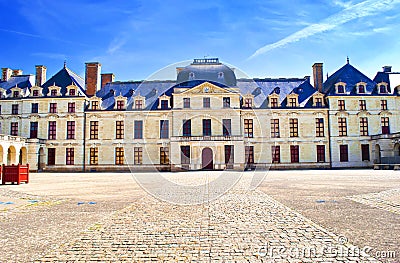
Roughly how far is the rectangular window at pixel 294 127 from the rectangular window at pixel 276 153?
228 centimetres

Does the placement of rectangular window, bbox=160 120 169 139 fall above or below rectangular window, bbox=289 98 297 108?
below

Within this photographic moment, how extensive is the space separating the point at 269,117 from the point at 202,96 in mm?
8298

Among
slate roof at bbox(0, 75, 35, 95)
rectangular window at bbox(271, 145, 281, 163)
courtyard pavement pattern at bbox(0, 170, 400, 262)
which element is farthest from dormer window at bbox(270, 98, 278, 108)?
courtyard pavement pattern at bbox(0, 170, 400, 262)

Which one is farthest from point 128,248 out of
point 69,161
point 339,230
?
point 69,161

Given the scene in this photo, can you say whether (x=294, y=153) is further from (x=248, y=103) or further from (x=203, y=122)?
(x=203, y=122)

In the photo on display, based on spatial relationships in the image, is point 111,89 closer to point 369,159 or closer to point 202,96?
point 202,96

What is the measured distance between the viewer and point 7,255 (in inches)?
196

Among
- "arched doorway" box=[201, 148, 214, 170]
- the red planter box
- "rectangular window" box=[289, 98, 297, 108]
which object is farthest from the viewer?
"rectangular window" box=[289, 98, 297, 108]

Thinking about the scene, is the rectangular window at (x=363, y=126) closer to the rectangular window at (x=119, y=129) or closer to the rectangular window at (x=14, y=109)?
the rectangular window at (x=119, y=129)

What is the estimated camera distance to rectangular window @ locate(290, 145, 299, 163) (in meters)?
39.0

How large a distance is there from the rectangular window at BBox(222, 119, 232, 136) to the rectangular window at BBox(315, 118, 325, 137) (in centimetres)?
1006

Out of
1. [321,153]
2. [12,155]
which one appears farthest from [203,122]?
[12,155]

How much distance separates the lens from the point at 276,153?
39094 millimetres

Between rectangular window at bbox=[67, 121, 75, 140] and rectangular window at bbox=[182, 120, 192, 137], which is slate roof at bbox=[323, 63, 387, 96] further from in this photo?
rectangular window at bbox=[67, 121, 75, 140]
